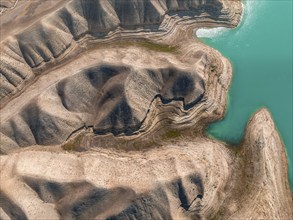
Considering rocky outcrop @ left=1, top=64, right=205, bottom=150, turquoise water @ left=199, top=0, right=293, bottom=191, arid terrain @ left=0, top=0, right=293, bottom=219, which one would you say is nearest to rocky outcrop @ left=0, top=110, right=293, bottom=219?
arid terrain @ left=0, top=0, right=293, bottom=219

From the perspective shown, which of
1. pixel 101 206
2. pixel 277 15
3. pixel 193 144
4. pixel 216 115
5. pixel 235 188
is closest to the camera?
pixel 101 206

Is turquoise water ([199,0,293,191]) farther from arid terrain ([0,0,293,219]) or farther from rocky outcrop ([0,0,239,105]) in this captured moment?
rocky outcrop ([0,0,239,105])

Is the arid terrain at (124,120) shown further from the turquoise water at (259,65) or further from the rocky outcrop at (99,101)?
the turquoise water at (259,65)

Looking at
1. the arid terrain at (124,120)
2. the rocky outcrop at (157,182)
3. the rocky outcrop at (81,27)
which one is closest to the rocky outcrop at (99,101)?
the arid terrain at (124,120)

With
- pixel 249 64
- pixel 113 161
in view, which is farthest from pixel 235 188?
pixel 249 64

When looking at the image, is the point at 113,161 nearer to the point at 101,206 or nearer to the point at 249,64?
the point at 101,206
